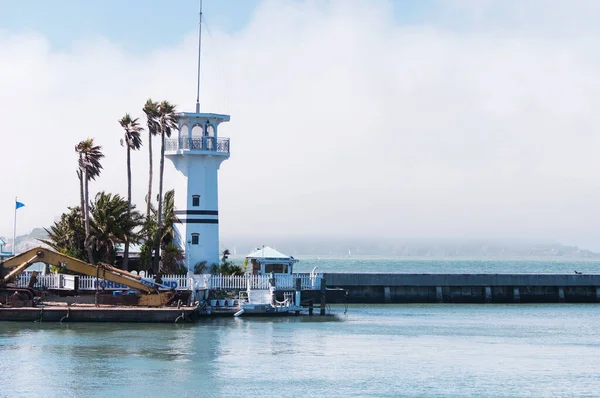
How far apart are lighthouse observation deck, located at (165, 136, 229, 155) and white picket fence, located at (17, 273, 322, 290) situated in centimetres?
764

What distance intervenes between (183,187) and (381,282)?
55.9ft

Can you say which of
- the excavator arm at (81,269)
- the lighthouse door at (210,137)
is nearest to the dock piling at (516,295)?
the lighthouse door at (210,137)

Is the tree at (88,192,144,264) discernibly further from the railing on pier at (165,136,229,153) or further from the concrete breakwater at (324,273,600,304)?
the concrete breakwater at (324,273,600,304)

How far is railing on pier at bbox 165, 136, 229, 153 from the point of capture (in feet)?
207

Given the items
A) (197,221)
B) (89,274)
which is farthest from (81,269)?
(197,221)

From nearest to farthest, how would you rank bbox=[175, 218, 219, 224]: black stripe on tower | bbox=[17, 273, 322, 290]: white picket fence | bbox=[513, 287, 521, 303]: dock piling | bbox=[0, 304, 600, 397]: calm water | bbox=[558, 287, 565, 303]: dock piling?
bbox=[0, 304, 600, 397]: calm water → bbox=[17, 273, 322, 290]: white picket fence → bbox=[175, 218, 219, 224]: black stripe on tower → bbox=[513, 287, 521, 303]: dock piling → bbox=[558, 287, 565, 303]: dock piling

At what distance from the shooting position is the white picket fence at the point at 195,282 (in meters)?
57.9

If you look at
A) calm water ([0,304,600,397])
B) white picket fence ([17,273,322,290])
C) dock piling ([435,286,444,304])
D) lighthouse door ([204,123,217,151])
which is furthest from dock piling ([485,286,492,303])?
lighthouse door ([204,123,217,151])

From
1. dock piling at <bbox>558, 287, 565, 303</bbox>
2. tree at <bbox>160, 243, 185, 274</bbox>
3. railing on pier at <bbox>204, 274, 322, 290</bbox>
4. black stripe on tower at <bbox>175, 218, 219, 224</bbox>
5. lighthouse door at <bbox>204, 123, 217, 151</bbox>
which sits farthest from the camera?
dock piling at <bbox>558, 287, 565, 303</bbox>

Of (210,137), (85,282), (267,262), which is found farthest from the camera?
(210,137)

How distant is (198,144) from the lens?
63.2 metres

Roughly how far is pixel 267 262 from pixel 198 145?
7.96 meters

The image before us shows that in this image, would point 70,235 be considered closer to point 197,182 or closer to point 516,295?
point 197,182

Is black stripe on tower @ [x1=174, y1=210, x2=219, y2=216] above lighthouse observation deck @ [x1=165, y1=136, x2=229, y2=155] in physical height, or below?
below
